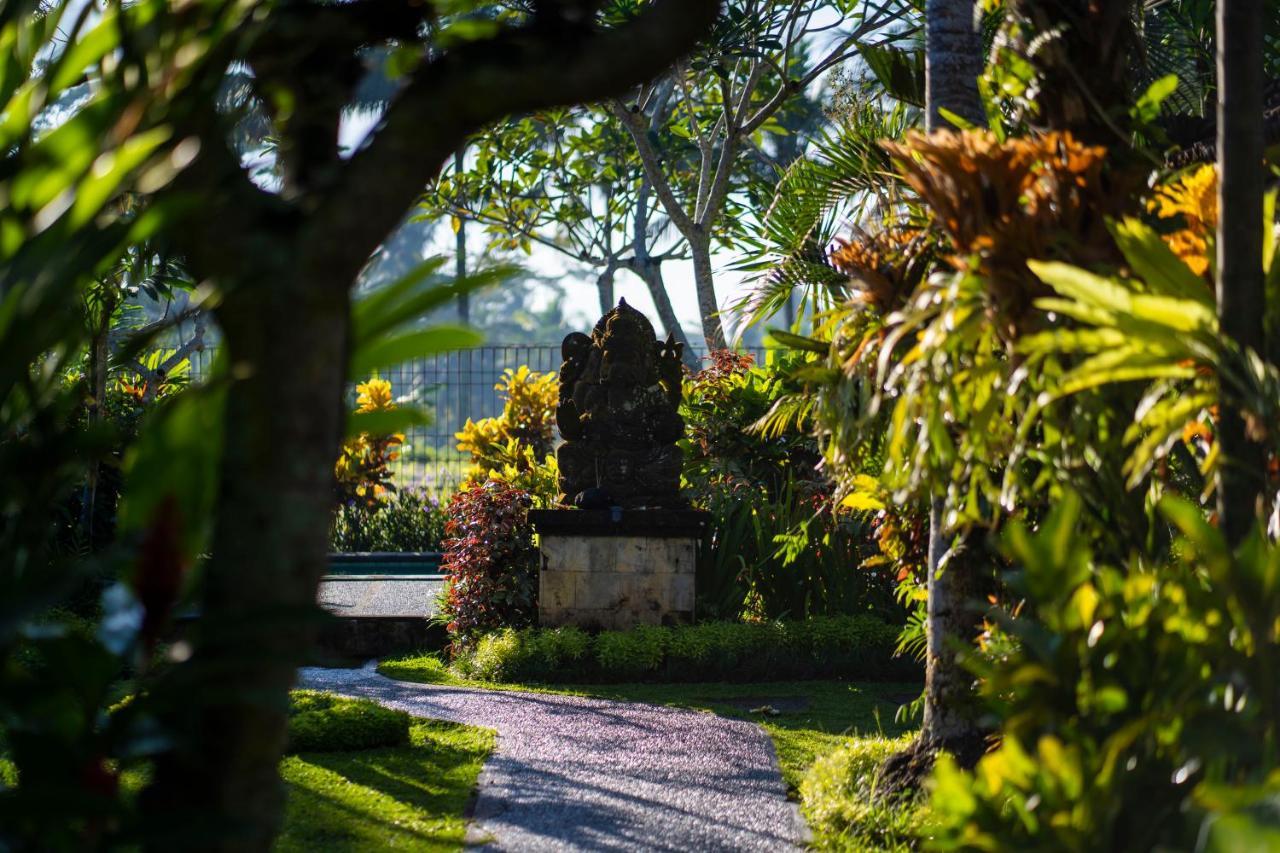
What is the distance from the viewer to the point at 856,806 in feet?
16.0

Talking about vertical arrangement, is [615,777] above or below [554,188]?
below

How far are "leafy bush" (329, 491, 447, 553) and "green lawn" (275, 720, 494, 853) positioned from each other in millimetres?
9326

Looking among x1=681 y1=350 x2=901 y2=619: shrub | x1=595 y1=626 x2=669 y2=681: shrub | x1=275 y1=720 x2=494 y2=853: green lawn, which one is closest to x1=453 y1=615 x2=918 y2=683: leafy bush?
x1=595 y1=626 x2=669 y2=681: shrub

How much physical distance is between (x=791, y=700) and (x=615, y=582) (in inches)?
72.6

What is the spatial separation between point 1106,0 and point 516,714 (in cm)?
520

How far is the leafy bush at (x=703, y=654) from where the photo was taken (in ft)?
28.9

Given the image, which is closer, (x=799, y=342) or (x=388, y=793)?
(x=799, y=342)

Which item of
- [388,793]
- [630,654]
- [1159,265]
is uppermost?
[1159,265]

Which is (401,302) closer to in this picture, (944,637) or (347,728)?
(944,637)

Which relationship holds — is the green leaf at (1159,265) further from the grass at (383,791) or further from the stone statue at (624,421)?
the stone statue at (624,421)

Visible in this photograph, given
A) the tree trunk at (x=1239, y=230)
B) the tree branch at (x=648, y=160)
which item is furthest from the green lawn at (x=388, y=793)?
the tree branch at (x=648, y=160)

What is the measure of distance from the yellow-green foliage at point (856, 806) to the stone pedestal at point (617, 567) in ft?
12.5

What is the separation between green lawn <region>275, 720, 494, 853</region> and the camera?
4.81 m

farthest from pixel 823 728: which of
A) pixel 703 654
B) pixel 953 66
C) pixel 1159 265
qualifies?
pixel 1159 265
